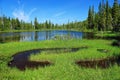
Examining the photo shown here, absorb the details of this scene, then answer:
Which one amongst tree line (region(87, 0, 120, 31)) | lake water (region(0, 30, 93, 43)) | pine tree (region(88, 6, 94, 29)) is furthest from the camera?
pine tree (region(88, 6, 94, 29))

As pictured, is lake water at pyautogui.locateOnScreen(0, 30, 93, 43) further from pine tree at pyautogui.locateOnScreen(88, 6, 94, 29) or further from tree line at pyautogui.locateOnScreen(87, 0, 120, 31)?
pine tree at pyautogui.locateOnScreen(88, 6, 94, 29)

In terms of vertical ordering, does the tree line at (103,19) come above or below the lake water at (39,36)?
above

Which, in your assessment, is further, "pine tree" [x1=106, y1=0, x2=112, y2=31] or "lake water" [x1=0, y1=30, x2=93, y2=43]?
"pine tree" [x1=106, y1=0, x2=112, y2=31]

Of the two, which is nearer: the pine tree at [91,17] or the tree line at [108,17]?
the tree line at [108,17]

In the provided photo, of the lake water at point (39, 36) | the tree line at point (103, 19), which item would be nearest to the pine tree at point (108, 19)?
→ the tree line at point (103, 19)

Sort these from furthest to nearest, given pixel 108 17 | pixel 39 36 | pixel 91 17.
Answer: pixel 91 17 → pixel 108 17 → pixel 39 36

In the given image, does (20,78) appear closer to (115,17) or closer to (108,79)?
(108,79)

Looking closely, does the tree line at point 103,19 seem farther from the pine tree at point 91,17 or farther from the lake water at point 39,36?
the lake water at point 39,36

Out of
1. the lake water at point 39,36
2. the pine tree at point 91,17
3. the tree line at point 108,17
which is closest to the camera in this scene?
the lake water at point 39,36

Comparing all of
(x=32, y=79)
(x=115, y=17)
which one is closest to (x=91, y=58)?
(x=32, y=79)

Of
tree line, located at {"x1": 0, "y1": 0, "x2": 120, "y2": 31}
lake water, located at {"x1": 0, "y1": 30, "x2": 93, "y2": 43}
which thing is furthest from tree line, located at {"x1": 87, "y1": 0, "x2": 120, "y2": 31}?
lake water, located at {"x1": 0, "y1": 30, "x2": 93, "y2": 43}

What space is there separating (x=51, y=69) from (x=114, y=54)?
1096cm

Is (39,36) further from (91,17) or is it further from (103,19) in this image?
(91,17)

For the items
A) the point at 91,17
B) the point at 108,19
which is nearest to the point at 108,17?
the point at 108,19
